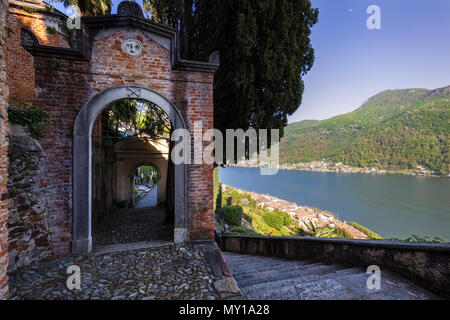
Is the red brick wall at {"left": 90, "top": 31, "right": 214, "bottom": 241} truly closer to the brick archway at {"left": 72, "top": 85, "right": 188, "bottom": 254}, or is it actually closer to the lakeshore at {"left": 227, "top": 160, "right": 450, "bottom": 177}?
the brick archway at {"left": 72, "top": 85, "right": 188, "bottom": 254}

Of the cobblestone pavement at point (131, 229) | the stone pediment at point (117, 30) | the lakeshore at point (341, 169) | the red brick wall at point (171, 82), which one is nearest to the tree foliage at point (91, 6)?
the stone pediment at point (117, 30)

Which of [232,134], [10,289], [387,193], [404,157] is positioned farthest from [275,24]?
[404,157]

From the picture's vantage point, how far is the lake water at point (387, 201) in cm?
3135

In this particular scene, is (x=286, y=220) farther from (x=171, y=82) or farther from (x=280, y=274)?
(x=171, y=82)

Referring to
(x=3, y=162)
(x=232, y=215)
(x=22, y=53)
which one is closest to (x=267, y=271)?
(x=3, y=162)

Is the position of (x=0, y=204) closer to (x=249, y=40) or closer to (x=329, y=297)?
(x=329, y=297)

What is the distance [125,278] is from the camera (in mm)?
2854

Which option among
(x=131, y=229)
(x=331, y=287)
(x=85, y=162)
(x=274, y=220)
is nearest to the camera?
(x=331, y=287)

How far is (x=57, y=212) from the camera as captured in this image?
3.47m

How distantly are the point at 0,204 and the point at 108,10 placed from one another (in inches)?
413

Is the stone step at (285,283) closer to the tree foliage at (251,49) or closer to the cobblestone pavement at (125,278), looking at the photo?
the cobblestone pavement at (125,278)

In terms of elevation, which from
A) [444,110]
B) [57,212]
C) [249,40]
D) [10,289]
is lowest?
[10,289]

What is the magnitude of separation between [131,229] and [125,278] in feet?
8.91

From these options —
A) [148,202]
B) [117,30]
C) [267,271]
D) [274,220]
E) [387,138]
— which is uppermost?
[387,138]
